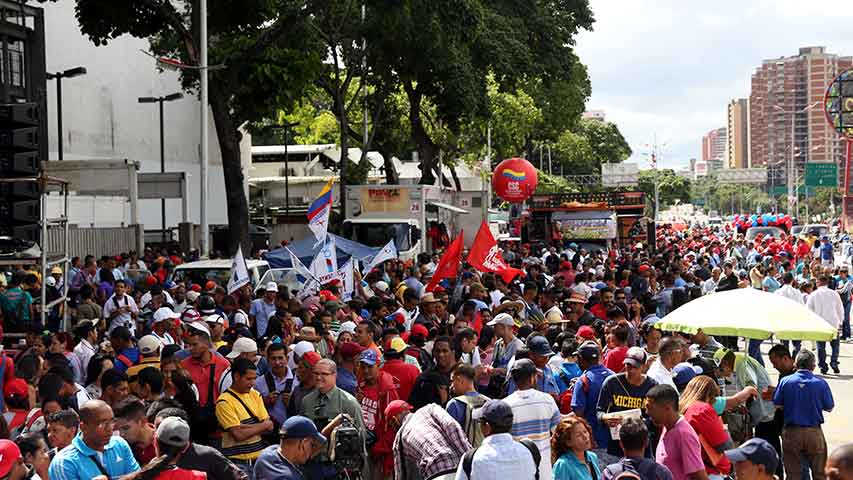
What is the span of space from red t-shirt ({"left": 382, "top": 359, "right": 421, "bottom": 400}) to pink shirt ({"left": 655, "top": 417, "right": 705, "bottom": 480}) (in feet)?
8.07

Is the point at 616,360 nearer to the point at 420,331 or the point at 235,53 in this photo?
the point at 420,331

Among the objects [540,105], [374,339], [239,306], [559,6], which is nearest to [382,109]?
[559,6]

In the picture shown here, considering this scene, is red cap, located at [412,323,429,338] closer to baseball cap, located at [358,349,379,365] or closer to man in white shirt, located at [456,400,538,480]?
baseball cap, located at [358,349,379,365]

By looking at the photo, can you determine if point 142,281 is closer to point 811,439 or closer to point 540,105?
point 811,439

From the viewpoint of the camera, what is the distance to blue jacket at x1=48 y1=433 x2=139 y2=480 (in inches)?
255

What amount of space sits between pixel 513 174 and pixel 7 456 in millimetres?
33808

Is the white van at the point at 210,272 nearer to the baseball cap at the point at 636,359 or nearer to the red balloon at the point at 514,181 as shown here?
the baseball cap at the point at 636,359

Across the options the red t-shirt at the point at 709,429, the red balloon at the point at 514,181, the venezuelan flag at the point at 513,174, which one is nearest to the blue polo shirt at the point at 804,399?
the red t-shirt at the point at 709,429

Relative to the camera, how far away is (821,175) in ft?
284

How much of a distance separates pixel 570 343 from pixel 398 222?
2136 centimetres

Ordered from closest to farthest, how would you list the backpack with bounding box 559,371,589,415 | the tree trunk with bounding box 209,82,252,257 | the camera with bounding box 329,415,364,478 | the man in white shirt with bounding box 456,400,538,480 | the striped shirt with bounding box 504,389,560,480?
the man in white shirt with bounding box 456,400,538,480
the camera with bounding box 329,415,364,478
the striped shirt with bounding box 504,389,560,480
the backpack with bounding box 559,371,589,415
the tree trunk with bounding box 209,82,252,257

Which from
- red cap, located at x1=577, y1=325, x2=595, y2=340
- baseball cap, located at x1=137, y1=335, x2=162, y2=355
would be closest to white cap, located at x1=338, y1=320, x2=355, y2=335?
baseball cap, located at x1=137, y1=335, x2=162, y2=355

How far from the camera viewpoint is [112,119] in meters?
46.5

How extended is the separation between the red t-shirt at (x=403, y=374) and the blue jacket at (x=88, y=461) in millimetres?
2925
